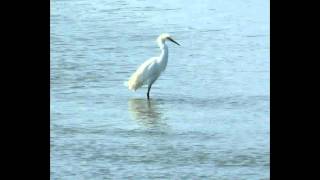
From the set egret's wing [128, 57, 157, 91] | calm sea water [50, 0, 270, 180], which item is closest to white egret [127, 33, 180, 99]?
egret's wing [128, 57, 157, 91]

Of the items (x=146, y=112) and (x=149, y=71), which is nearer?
(x=146, y=112)

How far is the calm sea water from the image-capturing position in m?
7.21

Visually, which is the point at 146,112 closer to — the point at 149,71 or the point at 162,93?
the point at 162,93

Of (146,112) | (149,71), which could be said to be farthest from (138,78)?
(146,112)

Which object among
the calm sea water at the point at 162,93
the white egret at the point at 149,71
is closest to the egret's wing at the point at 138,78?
the white egret at the point at 149,71

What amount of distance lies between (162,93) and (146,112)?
0.91m

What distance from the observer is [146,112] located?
922 cm

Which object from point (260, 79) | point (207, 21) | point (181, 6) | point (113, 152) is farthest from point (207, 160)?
point (181, 6)
